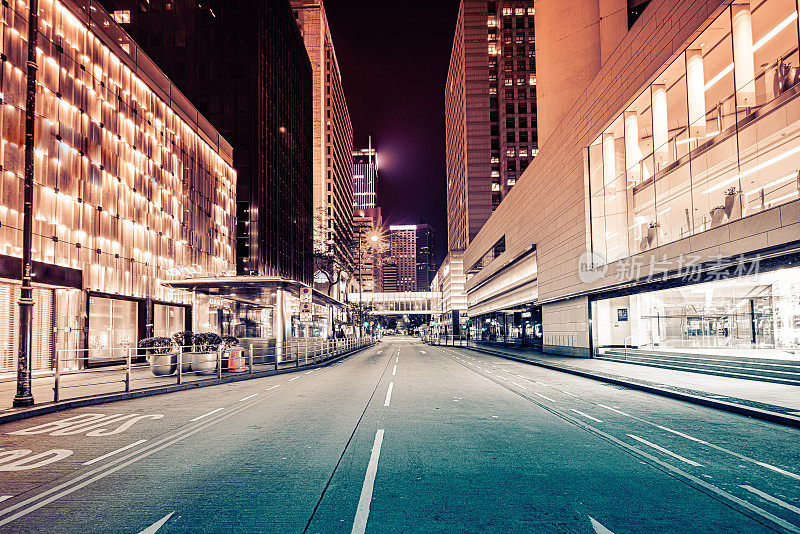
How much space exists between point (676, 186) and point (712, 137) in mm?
2819

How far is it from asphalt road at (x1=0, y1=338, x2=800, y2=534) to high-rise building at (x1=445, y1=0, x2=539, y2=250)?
89.3 m

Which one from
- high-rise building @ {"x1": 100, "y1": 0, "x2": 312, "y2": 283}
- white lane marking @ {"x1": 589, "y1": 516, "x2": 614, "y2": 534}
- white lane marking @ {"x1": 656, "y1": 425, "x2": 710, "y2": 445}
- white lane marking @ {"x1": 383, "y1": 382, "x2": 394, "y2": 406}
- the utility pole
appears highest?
high-rise building @ {"x1": 100, "y1": 0, "x2": 312, "y2": 283}

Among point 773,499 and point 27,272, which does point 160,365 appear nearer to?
point 27,272

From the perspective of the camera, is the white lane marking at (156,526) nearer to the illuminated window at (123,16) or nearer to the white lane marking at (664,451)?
the white lane marking at (664,451)

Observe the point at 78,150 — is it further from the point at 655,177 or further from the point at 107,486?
the point at 655,177

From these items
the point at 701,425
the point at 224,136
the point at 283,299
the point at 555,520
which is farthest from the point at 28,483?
the point at 224,136

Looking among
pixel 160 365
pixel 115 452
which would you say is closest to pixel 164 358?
pixel 160 365

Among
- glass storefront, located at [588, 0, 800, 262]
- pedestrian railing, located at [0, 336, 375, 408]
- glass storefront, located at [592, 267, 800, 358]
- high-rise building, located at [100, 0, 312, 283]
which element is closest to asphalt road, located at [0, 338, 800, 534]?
pedestrian railing, located at [0, 336, 375, 408]

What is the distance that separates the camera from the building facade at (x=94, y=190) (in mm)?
20312

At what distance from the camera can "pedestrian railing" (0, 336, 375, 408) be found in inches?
584

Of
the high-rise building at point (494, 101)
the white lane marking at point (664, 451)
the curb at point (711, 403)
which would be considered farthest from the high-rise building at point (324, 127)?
the white lane marking at point (664, 451)

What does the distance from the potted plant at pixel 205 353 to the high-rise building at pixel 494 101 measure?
3134 inches

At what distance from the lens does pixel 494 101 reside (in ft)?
340

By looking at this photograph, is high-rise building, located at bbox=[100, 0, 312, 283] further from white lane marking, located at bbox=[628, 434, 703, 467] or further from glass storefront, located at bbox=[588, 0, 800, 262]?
white lane marking, located at bbox=[628, 434, 703, 467]
